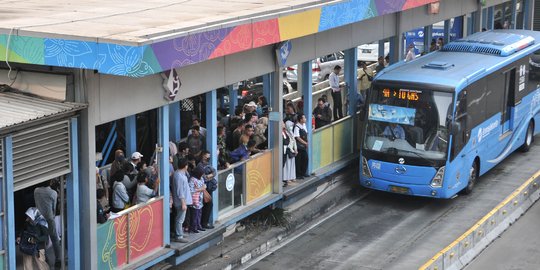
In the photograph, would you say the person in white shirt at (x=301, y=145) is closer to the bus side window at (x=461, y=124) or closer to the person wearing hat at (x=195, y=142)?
the person wearing hat at (x=195, y=142)

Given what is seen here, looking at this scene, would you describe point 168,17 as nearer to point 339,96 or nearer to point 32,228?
point 32,228

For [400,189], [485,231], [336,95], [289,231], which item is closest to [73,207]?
[289,231]

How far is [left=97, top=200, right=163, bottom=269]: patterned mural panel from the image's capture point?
15133 millimetres

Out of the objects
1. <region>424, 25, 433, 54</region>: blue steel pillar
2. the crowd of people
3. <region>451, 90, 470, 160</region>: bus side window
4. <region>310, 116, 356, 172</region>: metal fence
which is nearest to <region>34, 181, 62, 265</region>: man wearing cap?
the crowd of people

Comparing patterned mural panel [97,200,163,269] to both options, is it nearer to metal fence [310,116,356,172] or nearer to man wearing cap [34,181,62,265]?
man wearing cap [34,181,62,265]

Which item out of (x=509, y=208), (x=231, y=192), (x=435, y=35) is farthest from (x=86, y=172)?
(x=435, y=35)

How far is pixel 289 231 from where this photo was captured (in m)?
19.6

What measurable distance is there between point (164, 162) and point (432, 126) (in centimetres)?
684

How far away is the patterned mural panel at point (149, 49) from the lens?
13.6 m

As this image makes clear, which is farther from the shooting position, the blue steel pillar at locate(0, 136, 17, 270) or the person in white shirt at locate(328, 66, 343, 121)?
the person in white shirt at locate(328, 66, 343, 121)

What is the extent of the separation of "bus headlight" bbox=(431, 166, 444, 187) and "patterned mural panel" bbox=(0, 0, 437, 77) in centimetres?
455

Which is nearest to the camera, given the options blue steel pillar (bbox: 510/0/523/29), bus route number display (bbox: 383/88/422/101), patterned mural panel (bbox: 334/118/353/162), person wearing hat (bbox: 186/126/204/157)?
person wearing hat (bbox: 186/126/204/157)

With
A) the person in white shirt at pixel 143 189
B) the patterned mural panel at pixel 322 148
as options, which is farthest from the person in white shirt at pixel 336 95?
the person in white shirt at pixel 143 189

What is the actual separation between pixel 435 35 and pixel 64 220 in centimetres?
2224
